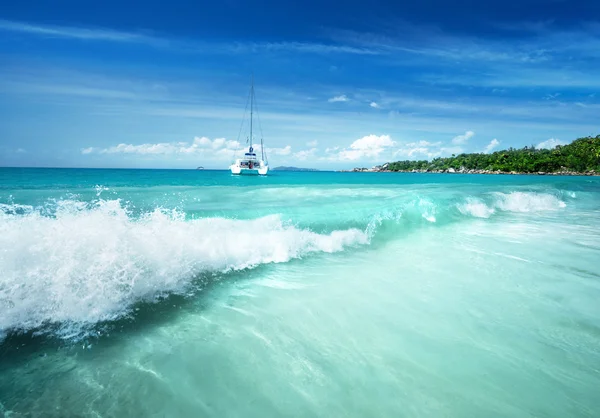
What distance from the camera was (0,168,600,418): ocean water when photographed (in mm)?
3445

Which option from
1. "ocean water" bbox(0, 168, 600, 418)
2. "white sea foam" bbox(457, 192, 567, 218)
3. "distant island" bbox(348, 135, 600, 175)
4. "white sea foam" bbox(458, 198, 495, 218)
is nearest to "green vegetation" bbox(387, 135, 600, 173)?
"distant island" bbox(348, 135, 600, 175)

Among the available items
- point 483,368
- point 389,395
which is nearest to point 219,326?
point 389,395

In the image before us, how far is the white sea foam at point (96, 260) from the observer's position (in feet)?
16.2

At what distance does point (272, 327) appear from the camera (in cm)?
495

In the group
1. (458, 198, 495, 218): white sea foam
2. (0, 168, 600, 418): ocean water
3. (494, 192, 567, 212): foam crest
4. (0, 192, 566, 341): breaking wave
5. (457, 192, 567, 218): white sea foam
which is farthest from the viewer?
(494, 192, 567, 212): foam crest

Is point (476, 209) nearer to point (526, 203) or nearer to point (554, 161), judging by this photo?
point (526, 203)

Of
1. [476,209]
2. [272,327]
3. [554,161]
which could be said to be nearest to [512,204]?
[476,209]

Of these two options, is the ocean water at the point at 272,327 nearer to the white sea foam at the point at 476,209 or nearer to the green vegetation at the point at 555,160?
the white sea foam at the point at 476,209

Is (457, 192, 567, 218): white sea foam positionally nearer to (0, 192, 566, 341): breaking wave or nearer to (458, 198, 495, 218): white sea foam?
(458, 198, 495, 218): white sea foam

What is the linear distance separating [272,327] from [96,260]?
11.4 ft

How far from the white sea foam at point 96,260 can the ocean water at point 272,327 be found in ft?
0.09

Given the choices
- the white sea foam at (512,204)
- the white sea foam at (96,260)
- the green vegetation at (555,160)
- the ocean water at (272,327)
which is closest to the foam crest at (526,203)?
the white sea foam at (512,204)

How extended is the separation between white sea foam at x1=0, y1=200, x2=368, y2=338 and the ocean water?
0.09 ft

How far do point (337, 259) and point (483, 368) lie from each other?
507cm
